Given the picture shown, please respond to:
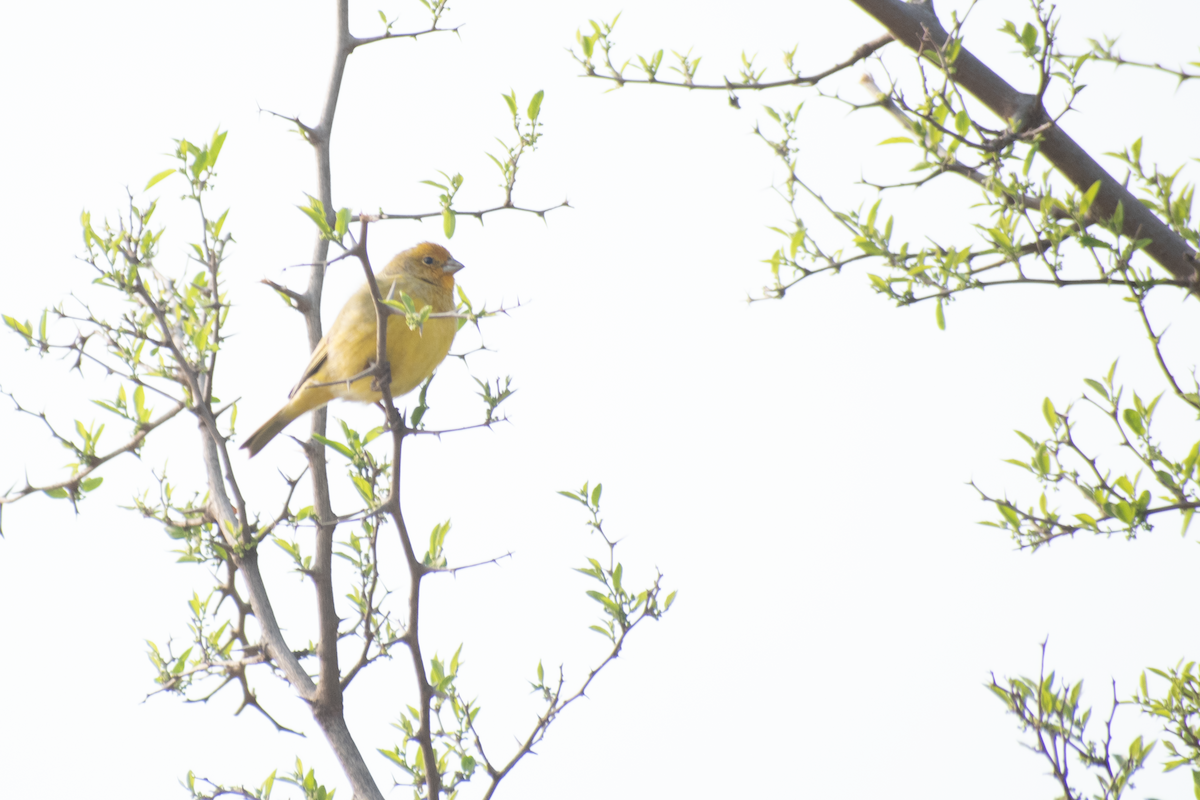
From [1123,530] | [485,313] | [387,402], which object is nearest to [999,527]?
[1123,530]

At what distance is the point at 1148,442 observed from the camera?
106 inches

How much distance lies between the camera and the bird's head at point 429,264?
16.7 ft

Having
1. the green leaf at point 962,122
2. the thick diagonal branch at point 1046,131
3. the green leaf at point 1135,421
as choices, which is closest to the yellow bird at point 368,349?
the thick diagonal branch at point 1046,131

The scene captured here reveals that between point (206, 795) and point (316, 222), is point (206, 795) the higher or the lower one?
the lower one

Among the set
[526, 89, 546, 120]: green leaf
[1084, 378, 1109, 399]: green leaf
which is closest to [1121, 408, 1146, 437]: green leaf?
[1084, 378, 1109, 399]: green leaf

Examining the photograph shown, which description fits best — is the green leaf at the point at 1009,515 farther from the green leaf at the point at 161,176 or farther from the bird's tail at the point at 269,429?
the bird's tail at the point at 269,429

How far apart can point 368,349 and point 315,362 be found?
0.37 m

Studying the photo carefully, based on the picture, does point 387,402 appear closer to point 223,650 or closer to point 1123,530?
point 223,650

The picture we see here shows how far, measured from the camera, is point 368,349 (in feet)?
14.2

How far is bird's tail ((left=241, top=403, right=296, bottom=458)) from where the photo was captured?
15.8 ft

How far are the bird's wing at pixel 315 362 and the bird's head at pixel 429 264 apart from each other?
0.78 m

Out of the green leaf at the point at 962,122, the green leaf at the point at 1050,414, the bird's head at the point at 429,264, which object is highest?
the bird's head at the point at 429,264

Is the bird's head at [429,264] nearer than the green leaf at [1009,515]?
No

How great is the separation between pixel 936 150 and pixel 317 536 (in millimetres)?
2255
